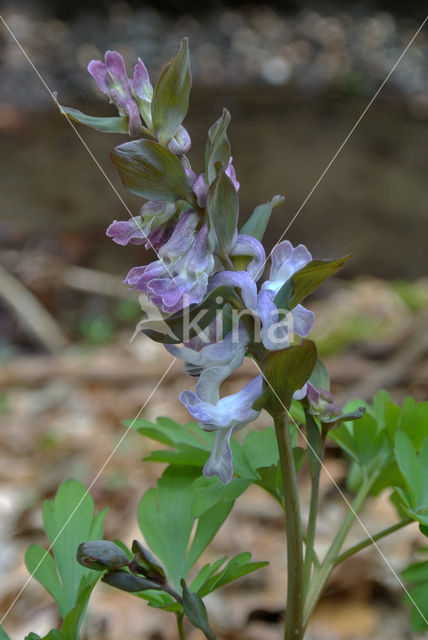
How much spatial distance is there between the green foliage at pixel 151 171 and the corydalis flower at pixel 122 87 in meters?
0.04

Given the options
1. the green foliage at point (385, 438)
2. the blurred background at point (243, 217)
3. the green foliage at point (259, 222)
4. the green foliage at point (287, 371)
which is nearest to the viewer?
the green foliage at point (287, 371)

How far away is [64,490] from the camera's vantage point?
809mm

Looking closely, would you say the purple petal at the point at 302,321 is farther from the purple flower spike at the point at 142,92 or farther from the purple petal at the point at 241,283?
the purple flower spike at the point at 142,92

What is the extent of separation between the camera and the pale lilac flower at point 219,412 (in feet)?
1.97

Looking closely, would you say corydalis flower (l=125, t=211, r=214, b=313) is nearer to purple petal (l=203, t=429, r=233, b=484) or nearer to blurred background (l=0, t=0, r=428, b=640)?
purple petal (l=203, t=429, r=233, b=484)

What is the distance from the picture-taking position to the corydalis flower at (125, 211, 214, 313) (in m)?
0.59

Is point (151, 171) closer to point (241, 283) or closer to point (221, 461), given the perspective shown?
point (241, 283)

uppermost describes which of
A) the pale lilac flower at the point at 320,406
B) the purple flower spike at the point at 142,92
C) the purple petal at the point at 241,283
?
the purple flower spike at the point at 142,92

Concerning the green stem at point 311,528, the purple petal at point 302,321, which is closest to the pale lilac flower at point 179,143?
the purple petal at point 302,321

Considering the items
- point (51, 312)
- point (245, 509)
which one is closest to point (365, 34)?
point (51, 312)

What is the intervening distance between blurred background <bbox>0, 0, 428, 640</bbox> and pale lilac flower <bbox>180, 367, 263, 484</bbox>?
0.33 meters

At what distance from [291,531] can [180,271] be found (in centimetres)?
33

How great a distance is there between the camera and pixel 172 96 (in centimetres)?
62

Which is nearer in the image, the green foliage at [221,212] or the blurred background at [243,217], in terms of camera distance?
the green foliage at [221,212]
